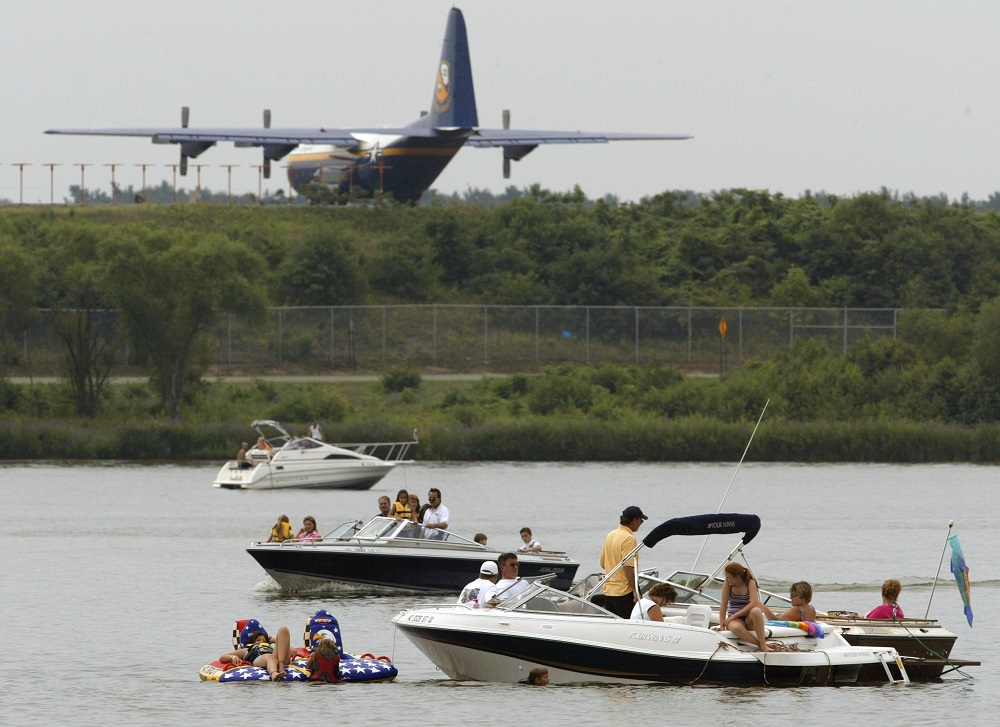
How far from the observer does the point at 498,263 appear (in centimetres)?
10050

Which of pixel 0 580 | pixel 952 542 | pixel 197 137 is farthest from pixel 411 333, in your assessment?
pixel 952 542

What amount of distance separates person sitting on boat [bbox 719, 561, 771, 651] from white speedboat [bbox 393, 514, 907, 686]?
131 mm

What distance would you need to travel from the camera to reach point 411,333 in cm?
8606

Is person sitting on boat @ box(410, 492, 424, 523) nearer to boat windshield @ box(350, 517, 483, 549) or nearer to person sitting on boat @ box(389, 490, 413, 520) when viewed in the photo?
person sitting on boat @ box(389, 490, 413, 520)

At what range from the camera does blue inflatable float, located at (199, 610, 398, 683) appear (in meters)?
24.3

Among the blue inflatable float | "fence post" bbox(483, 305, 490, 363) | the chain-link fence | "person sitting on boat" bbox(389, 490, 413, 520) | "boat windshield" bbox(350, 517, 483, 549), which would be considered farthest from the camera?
"fence post" bbox(483, 305, 490, 363)

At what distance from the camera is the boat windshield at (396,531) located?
3241 centimetres

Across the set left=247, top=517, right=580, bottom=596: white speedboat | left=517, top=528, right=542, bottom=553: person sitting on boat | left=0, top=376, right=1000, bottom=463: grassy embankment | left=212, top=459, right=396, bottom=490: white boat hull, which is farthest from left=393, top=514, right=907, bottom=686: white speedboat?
left=0, top=376, right=1000, bottom=463: grassy embankment

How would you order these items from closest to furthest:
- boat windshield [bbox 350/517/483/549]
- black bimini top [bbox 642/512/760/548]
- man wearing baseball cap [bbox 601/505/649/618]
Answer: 1. black bimini top [bbox 642/512/760/548]
2. man wearing baseball cap [bbox 601/505/649/618]
3. boat windshield [bbox 350/517/483/549]

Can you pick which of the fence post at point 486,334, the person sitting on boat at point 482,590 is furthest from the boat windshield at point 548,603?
the fence post at point 486,334

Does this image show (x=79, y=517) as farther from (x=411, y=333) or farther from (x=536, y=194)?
(x=536, y=194)

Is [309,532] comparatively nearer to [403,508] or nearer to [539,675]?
[403,508]

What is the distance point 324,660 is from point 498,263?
76921mm

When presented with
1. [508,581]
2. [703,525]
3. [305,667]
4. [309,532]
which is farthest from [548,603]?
[309,532]
